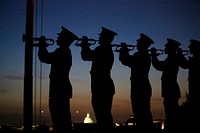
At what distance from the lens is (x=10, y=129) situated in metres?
9.08

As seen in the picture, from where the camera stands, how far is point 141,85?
9289mm

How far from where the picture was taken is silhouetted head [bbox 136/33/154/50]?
9.43 m

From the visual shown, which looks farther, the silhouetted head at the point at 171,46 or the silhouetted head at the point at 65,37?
the silhouetted head at the point at 171,46

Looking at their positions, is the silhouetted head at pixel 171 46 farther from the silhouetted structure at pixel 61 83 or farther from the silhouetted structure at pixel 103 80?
the silhouetted structure at pixel 61 83

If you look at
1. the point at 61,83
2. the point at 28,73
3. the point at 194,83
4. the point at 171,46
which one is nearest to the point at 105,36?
the point at 61,83

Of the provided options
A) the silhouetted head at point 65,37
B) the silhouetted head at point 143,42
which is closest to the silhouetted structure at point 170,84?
the silhouetted head at point 143,42

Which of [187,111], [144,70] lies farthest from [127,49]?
[187,111]

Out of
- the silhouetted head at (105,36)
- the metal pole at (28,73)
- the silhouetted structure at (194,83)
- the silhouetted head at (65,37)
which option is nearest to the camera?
the metal pole at (28,73)

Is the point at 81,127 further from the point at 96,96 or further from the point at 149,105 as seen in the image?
the point at 149,105

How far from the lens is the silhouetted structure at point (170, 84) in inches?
383

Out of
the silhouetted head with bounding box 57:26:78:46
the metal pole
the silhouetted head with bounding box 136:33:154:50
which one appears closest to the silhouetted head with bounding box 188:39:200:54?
the silhouetted head with bounding box 136:33:154:50

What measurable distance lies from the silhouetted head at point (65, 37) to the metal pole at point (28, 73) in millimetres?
→ 773

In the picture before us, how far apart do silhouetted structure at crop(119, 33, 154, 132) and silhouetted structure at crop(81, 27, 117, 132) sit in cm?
47

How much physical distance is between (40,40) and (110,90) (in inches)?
79.5
